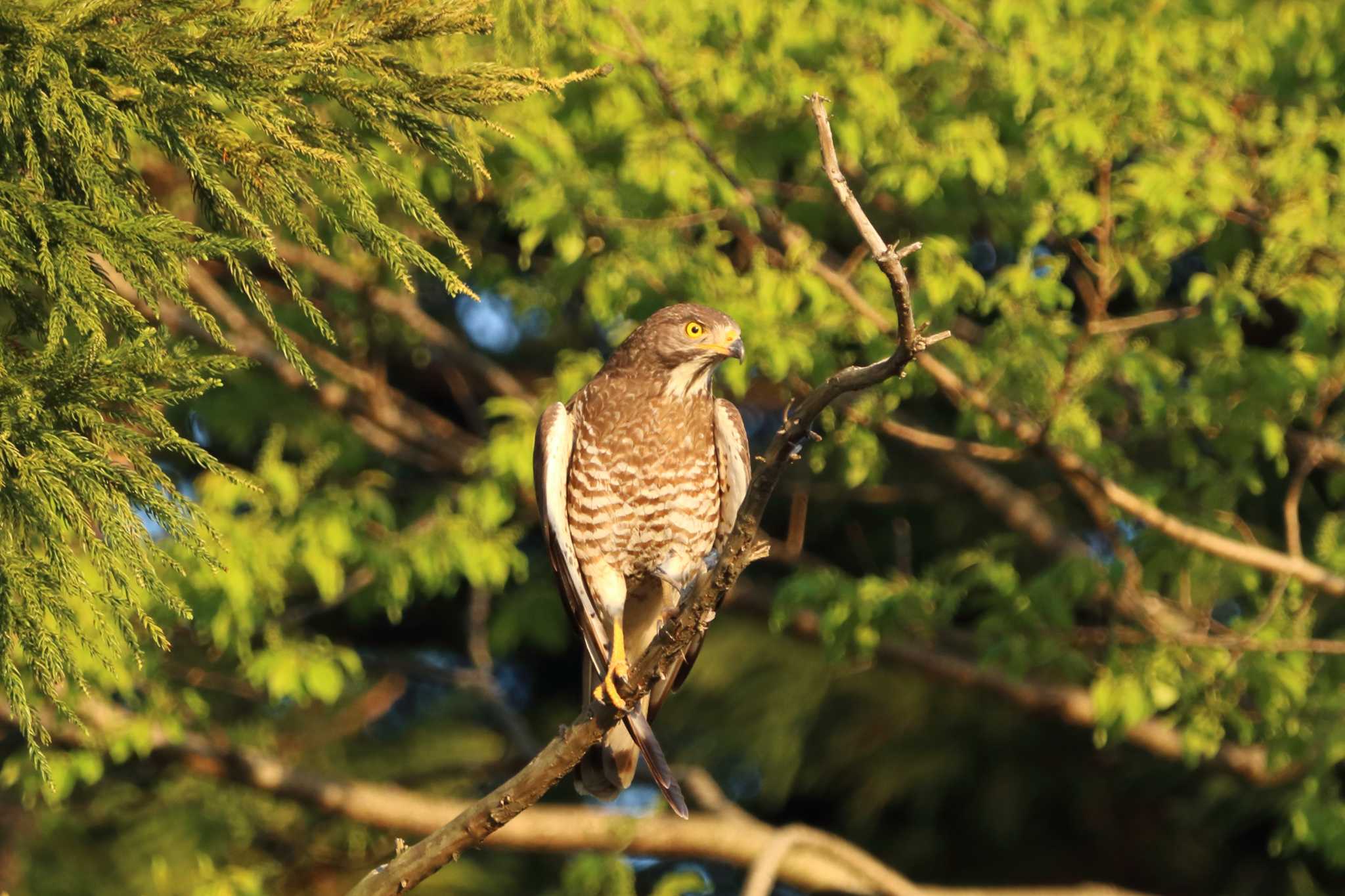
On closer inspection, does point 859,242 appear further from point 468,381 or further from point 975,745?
point 975,745

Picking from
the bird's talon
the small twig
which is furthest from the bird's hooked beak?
the small twig

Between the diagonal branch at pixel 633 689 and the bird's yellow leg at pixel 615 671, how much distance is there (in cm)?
5

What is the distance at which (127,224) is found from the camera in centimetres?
248

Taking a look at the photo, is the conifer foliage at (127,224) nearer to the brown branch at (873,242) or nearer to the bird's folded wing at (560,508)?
the brown branch at (873,242)

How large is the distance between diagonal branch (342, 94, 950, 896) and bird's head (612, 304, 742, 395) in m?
1.27

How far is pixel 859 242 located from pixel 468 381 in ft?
8.29

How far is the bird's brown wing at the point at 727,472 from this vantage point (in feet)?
15.3

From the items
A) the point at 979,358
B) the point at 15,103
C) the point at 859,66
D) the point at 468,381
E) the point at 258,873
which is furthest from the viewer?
the point at 468,381

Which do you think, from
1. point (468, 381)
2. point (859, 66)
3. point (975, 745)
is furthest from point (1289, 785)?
point (468, 381)

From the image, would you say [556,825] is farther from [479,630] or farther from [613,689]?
[613,689]

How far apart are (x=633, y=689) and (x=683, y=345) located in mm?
1383

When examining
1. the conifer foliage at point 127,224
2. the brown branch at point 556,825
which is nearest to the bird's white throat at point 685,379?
the conifer foliage at point 127,224

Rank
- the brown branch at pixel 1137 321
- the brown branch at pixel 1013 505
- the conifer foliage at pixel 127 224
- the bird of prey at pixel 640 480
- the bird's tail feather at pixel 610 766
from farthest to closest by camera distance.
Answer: the brown branch at pixel 1013 505, the brown branch at pixel 1137 321, the bird of prey at pixel 640 480, the bird's tail feather at pixel 610 766, the conifer foliage at pixel 127 224

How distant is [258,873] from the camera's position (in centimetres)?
722
